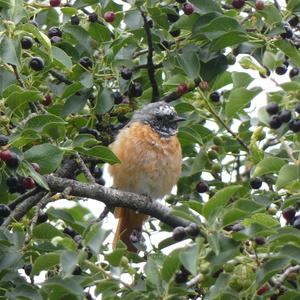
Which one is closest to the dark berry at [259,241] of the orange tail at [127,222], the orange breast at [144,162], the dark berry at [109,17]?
the dark berry at [109,17]

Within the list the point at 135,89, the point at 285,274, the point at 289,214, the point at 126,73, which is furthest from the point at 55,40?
the point at 285,274

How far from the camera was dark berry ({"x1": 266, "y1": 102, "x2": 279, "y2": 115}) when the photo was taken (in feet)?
15.7

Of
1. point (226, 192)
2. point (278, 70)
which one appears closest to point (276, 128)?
point (226, 192)

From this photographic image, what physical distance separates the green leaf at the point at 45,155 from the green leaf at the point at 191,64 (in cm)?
112

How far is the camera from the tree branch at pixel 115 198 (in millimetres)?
5434

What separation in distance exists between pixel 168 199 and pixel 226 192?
222cm

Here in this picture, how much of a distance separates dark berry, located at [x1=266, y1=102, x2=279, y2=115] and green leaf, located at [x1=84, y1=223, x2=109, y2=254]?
43.8 inches

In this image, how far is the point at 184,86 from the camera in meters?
6.04

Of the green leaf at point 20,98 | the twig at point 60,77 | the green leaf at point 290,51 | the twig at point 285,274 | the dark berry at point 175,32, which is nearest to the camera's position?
the twig at point 285,274

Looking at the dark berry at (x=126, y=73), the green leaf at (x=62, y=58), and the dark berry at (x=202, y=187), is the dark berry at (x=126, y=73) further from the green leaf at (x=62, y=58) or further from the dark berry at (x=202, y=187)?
the dark berry at (x=202, y=187)

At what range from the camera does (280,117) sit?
4797 mm

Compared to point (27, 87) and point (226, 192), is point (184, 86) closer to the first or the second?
point (27, 87)

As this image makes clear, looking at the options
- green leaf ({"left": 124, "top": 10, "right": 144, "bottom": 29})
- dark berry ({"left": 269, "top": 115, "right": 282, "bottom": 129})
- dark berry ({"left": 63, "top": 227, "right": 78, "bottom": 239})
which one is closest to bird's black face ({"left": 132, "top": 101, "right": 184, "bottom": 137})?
green leaf ({"left": 124, "top": 10, "right": 144, "bottom": 29})

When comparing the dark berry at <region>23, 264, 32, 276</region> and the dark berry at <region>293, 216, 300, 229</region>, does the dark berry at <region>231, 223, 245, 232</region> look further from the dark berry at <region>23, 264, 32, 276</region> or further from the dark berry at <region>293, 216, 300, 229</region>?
the dark berry at <region>23, 264, 32, 276</region>
